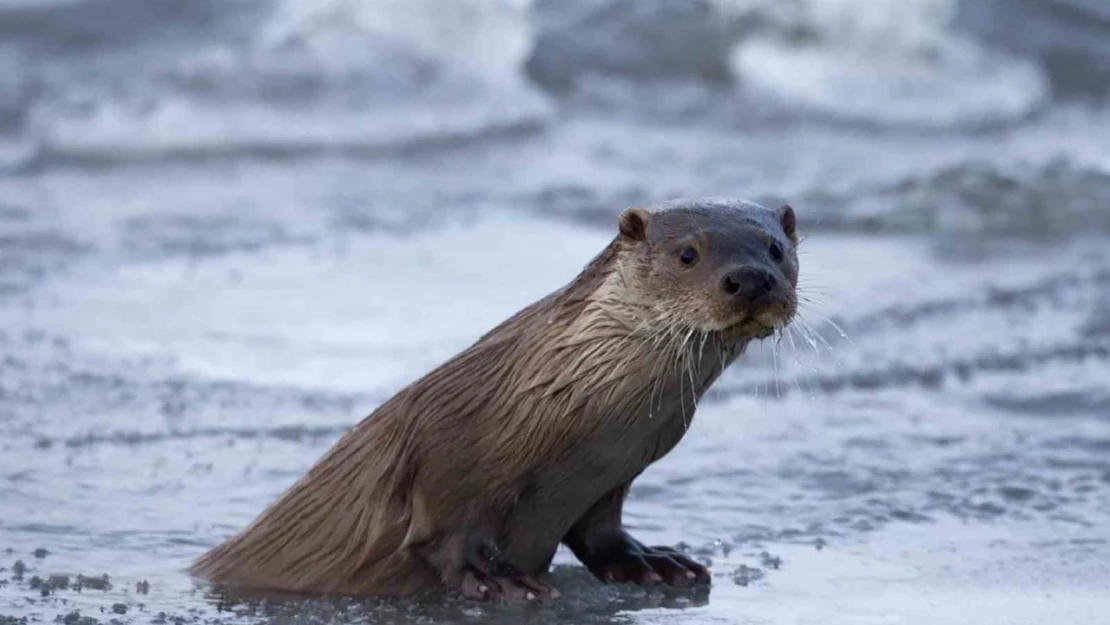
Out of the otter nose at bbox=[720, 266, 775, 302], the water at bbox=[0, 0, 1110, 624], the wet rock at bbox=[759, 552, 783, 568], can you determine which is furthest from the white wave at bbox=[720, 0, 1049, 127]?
the otter nose at bbox=[720, 266, 775, 302]

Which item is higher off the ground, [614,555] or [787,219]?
[787,219]

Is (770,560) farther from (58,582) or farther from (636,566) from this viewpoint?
(58,582)

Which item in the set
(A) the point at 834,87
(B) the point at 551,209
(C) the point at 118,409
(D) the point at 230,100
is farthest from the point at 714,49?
(C) the point at 118,409

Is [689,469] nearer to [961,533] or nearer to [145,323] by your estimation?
[961,533]

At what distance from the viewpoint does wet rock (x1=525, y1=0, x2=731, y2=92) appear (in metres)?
17.6

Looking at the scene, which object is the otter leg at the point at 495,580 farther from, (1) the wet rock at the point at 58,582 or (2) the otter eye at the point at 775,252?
(1) the wet rock at the point at 58,582

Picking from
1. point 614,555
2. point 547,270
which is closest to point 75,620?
point 614,555

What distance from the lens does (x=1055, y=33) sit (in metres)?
19.3

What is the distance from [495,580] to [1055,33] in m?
15.4

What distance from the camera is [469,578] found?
5.03 metres

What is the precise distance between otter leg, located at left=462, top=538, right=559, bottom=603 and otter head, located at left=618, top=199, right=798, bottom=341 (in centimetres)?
74

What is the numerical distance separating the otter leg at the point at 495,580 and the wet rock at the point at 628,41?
12.0 metres

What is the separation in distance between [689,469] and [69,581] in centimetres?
245

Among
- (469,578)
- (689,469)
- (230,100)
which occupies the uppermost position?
(230,100)
